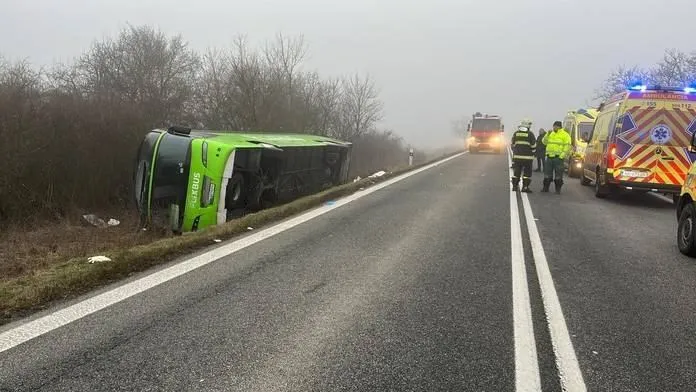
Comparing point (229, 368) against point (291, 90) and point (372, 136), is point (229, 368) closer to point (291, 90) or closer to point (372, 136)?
point (291, 90)

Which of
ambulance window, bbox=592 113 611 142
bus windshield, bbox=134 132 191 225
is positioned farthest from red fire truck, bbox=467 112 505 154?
bus windshield, bbox=134 132 191 225

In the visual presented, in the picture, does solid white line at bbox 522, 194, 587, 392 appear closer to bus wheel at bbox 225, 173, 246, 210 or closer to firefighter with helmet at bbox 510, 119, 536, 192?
bus wheel at bbox 225, 173, 246, 210

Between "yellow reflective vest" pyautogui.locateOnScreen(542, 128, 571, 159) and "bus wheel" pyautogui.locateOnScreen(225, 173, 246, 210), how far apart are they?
763cm

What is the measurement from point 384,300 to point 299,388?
171 cm

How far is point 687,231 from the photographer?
6.93 metres

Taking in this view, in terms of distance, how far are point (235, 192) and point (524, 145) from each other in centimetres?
713

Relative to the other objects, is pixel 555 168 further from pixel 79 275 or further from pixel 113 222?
pixel 79 275

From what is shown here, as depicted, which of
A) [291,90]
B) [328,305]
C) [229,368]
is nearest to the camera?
[229,368]

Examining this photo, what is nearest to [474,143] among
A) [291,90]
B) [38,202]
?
[291,90]

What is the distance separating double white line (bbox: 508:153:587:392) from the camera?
3156 mm

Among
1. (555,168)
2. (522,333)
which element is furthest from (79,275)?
(555,168)

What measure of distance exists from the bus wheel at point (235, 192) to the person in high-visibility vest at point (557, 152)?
752cm

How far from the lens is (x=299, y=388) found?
302cm

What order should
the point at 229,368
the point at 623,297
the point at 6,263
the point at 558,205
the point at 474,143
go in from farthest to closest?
the point at 474,143
the point at 558,205
the point at 6,263
the point at 623,297
the point at 229,368
